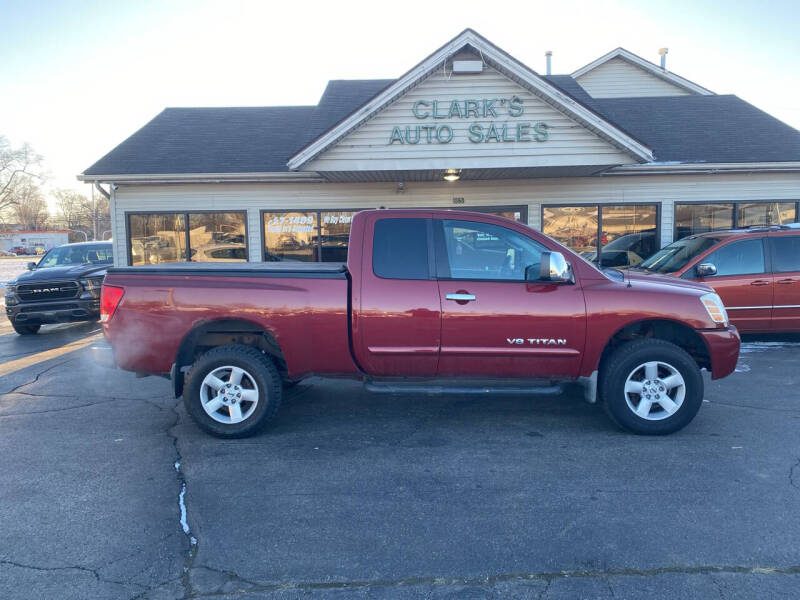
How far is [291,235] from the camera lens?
488 inches

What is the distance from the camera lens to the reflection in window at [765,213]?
12.3m

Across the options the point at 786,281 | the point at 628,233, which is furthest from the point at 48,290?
the point at 786,281

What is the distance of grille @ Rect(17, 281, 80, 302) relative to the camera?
420 inches

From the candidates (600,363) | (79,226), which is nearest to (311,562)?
(600,363)

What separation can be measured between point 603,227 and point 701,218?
2.11 meters

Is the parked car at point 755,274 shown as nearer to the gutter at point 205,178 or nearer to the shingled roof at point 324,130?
the shingled roof at point 324,130

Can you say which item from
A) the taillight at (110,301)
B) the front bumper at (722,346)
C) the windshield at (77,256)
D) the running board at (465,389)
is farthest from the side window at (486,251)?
the windshield at (77,256)

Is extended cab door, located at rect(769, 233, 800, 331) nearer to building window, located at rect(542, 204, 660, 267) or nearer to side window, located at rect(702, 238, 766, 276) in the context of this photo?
side window, located at rect(702, 238, 766, 276)

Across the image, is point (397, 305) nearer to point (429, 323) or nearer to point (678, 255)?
point (429, 323)

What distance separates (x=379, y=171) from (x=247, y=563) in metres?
8.36

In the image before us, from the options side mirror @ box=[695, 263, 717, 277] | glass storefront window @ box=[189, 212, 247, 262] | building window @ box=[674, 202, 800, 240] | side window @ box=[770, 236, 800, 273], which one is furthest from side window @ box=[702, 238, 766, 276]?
Answer: glass storefront window @ box=[189, 212, 247, 262]

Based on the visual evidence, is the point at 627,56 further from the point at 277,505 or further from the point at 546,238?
the point at 277,505

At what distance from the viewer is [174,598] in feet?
9.41

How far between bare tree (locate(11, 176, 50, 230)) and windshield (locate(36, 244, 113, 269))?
7159cm
